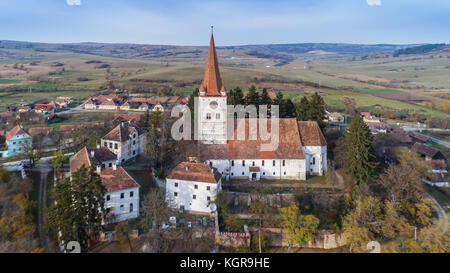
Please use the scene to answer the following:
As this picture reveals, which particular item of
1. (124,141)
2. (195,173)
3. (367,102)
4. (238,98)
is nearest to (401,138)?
(238,98)

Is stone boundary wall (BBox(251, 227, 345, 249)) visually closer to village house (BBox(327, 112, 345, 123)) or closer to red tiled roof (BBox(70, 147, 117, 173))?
red tiled roof (BBox(70, 147, 117, 173))

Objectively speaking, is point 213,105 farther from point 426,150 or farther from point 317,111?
point 426,150

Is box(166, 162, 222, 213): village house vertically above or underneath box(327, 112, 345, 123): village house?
underneath

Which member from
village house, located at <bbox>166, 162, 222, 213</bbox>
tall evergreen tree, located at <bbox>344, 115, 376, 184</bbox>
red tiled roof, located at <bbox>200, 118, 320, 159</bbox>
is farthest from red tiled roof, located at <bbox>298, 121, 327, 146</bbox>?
village house, located at <bbox>166, 162, 222, 213</bbox>

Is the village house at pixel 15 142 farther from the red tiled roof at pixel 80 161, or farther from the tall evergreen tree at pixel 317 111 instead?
the tall evergreen tree at pixel 317 111
